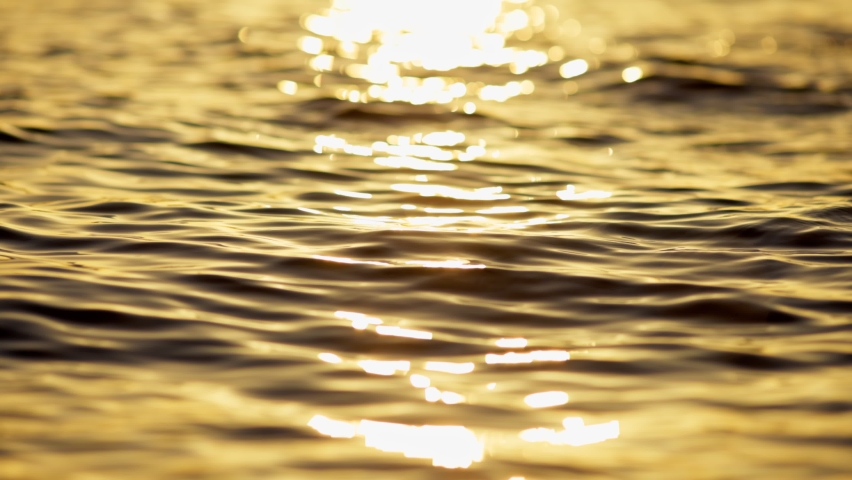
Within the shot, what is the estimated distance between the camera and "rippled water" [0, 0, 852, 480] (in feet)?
9.98

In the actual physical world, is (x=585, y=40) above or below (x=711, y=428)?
above

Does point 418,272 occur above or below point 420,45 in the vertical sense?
below

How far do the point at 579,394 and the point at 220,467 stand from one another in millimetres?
1189

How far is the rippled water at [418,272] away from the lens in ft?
9.98

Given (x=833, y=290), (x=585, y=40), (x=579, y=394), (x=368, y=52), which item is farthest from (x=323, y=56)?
(x=579, y=394)

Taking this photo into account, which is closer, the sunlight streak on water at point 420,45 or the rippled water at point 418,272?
the rippled water at point 418,272

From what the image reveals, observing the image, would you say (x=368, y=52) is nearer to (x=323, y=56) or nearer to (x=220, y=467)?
(x=323, y=56)

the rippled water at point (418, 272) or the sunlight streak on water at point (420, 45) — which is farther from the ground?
the sunlight streak on water at point (420, 45)

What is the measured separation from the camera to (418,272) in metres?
4.57

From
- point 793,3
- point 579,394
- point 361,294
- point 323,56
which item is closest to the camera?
point 579,394

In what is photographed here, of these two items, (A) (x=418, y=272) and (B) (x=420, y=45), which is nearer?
(A) (x=418, y=272)

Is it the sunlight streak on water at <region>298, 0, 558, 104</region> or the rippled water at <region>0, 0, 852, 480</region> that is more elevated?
the sunlight streak on water at <region>298, 0, 558, 104</region>

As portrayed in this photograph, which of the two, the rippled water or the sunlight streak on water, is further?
the sunlight streak on water

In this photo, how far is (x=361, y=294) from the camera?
14.1ft
